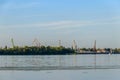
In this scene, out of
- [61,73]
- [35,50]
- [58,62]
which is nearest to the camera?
[61,73]

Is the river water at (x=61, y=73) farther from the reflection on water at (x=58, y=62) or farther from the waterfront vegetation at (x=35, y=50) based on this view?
the waterfront vegetation at (x=35, y=50)

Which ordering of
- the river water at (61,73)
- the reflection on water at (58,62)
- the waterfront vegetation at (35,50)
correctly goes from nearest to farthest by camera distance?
the river water at (61,73), the reflection on water at (58,62), the waterfront vegetation at (35,50)

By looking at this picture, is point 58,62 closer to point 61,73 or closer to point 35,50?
point 61,73

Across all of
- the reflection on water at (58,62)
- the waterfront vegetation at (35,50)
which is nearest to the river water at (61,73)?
the reflection on water at (58,62)

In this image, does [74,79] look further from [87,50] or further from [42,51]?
[87,50]

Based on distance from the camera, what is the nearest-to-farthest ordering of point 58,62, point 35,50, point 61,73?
point 61,73
point 58,62
point 35,50

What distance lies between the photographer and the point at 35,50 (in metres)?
111

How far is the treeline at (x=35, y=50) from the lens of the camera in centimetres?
10275

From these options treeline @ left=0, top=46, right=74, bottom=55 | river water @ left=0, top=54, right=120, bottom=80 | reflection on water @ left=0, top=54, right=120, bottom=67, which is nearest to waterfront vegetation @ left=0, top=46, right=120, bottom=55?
treeline @ left=0, top=46, right=74, bottom=55

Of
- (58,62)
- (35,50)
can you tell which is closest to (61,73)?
(58,62)

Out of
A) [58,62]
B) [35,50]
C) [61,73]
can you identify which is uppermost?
[35,50]

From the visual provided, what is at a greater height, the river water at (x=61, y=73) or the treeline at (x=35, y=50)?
the treeline at (x=35, y=50)

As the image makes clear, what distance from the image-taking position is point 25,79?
24984 millimetres

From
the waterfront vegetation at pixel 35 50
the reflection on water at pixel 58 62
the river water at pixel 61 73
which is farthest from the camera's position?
the waterfront vegetation at pixel 35 50
